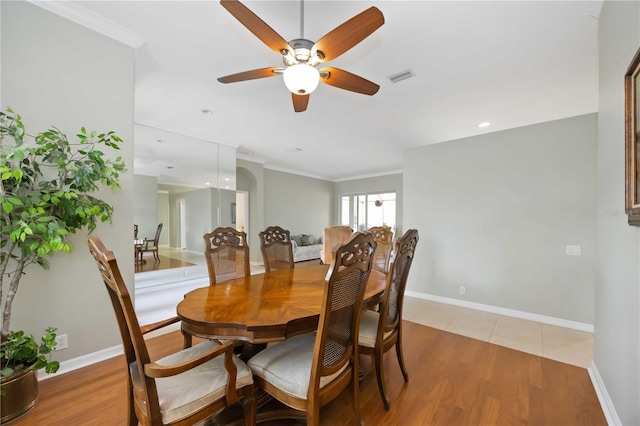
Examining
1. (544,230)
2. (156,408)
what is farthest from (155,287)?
(544,230)

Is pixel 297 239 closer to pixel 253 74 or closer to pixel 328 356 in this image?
pixel 253 74

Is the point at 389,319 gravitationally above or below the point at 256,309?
below

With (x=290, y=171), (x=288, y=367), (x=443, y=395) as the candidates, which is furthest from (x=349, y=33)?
(x=290, y=171)

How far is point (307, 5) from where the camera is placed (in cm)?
170

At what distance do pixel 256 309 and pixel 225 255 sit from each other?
101cm

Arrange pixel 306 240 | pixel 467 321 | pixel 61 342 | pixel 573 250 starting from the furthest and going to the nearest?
1. pixel 306 240
2. pixel 467 321
3. pixel 573 250
4. pixel 61 342

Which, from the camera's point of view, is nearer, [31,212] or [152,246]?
[31,212]

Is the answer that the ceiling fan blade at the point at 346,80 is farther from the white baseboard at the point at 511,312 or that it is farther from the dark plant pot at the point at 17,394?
the white baseboard at the point at 511,312

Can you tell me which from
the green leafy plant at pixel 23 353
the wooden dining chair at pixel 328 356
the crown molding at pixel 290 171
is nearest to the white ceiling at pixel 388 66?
the wooden dining chair at pixel 328 356

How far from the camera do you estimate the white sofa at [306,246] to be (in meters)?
7.16

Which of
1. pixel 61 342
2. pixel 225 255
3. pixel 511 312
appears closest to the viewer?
pixel 61 342

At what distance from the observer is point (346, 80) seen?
1.86 meters

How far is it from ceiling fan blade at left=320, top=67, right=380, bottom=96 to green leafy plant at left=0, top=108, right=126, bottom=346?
1.61m

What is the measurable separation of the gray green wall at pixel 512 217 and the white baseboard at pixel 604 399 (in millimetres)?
1500
